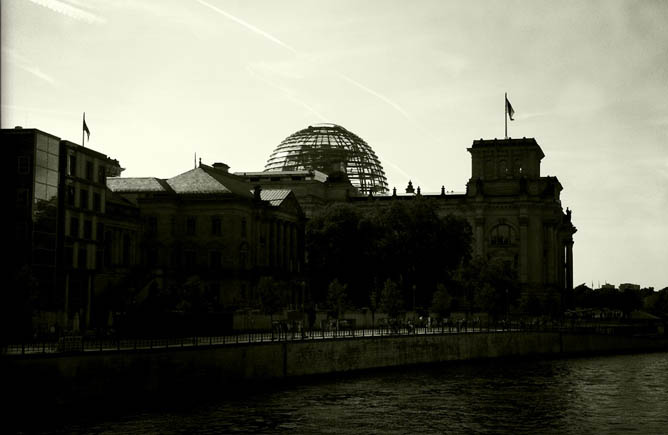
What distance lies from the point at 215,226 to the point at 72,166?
119 ft

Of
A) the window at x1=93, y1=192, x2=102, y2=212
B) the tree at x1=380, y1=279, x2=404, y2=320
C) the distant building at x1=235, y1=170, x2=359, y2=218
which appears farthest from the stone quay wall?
the distant building at x1=235, y1=170, x2=359, y2=218

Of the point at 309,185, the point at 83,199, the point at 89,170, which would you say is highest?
the point at 309,185

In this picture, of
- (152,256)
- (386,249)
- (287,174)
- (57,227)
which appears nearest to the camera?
(57,227)

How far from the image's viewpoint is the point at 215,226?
419ft

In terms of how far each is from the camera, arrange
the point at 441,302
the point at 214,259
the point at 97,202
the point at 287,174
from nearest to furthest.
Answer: the point at 97,202 → the point at 214,259 → the point at 441,302 → the point at 287,174

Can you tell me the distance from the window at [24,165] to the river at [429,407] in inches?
1116

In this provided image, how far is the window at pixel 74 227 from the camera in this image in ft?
302

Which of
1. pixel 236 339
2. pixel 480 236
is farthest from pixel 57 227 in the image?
pixel 480 236

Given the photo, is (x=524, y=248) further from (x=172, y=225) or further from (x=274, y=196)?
(x=172, y=225)

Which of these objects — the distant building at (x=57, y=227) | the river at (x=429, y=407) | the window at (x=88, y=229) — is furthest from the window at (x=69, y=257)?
the river at (x=429, y=407)

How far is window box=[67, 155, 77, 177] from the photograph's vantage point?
9248 cm

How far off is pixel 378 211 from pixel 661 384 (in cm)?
6729

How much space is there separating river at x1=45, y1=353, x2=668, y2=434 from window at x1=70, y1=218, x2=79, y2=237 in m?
28.6

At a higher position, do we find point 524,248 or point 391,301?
point 524,248
